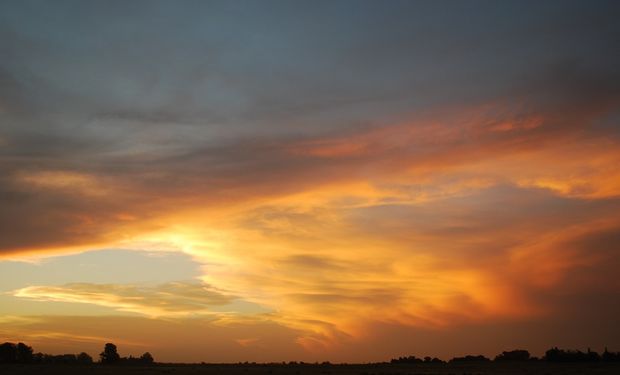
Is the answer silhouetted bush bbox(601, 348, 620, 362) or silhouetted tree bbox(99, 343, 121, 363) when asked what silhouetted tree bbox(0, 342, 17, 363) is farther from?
silhouetted bush bbox(601, 348, 620, 362)

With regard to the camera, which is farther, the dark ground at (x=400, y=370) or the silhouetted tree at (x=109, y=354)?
the silhouetted tree at (x=109, y=354)

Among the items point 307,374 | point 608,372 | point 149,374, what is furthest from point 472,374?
point 149,374

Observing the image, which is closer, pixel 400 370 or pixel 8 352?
pixel 400 370

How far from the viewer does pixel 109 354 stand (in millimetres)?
189875

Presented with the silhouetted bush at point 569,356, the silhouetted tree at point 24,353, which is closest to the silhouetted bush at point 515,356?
the silhouetted bush at point 569,356

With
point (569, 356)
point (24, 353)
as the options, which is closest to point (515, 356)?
point (569, 356)

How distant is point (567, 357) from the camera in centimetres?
14575

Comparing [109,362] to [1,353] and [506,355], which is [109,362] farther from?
[506,355]

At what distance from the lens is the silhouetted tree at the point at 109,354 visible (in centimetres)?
18800

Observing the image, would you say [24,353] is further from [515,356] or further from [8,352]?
[515,356]

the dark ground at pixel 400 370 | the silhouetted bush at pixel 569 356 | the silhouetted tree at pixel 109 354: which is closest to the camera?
the dark ground at pixel 400 370

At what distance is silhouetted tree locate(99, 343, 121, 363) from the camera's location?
188000 mm

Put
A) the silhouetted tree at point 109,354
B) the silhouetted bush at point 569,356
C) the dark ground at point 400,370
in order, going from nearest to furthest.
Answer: the dark ground at point 400,370
the silhouetted bush at point 569,356
the silhouetted tree at point 109,354

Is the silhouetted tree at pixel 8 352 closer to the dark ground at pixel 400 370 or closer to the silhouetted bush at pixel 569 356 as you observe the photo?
the dark ground at pixel 400 370
